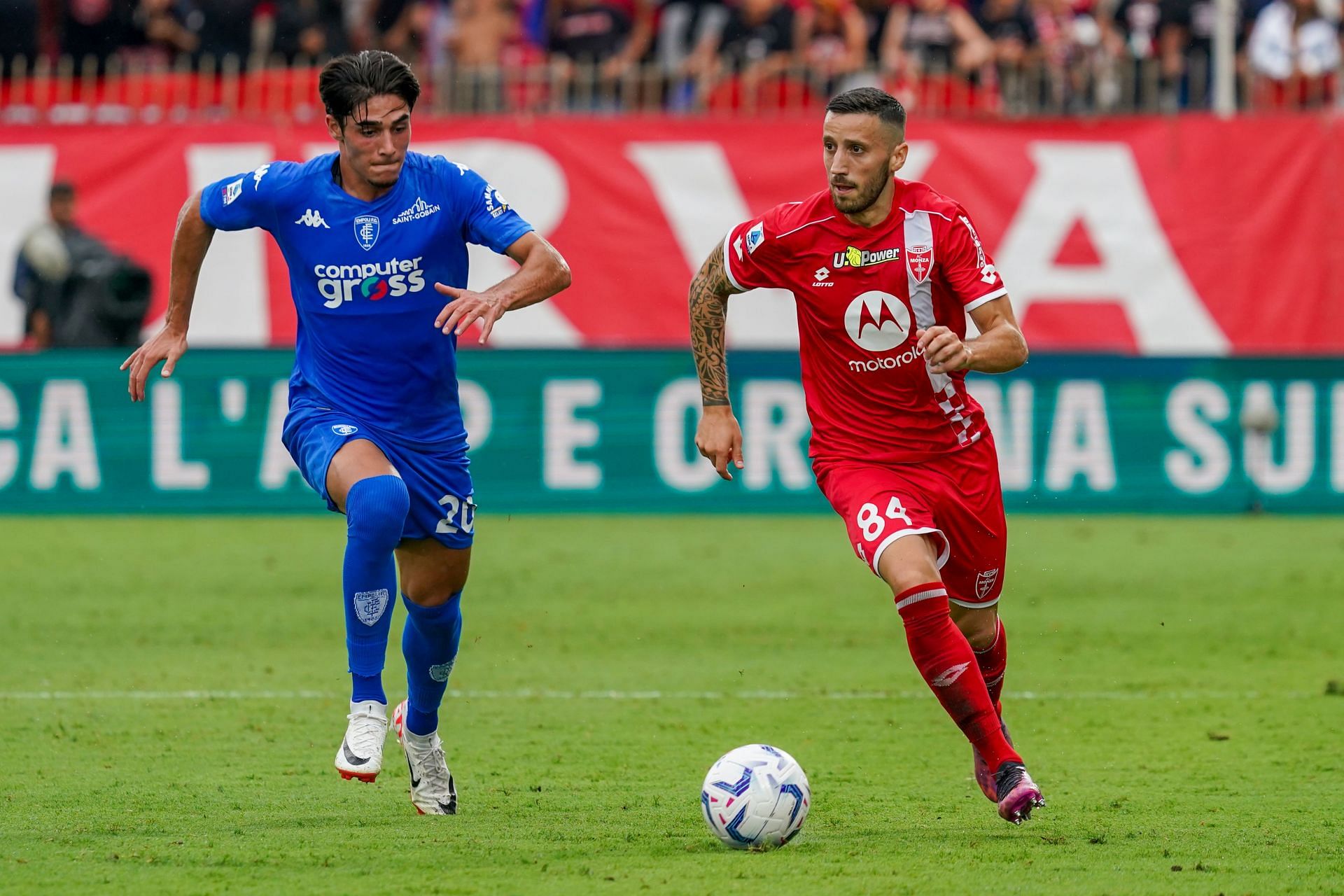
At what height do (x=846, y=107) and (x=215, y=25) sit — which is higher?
(x=846, y=107)

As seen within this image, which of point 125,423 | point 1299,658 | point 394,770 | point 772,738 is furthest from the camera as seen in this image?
point 125,423

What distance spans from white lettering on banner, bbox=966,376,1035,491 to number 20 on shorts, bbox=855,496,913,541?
32.3ft

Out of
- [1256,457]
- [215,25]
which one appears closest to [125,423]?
[215,25]

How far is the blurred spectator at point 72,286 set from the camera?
17.5 meters

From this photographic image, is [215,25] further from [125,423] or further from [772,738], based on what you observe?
[772,738]

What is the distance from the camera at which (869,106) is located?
21.9 ft

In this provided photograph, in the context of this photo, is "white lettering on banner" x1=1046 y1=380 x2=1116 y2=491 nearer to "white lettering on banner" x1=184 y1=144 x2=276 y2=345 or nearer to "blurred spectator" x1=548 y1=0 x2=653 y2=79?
"blurred spectator" x1=548 y1=0 x2=653 y2=79

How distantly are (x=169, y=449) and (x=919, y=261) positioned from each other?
36.0 feet

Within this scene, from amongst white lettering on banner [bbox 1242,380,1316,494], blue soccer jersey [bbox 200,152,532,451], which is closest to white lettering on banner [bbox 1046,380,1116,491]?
white lettering on banner [bbox 1242,380,1316,494]

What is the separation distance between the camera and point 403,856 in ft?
19.2

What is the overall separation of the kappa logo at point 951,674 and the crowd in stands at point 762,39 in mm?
13132

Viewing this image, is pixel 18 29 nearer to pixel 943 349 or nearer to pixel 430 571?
pixel 430 571

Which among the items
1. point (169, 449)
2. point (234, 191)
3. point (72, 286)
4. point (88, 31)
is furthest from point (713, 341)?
point (88, 31)

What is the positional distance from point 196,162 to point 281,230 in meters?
12.6
